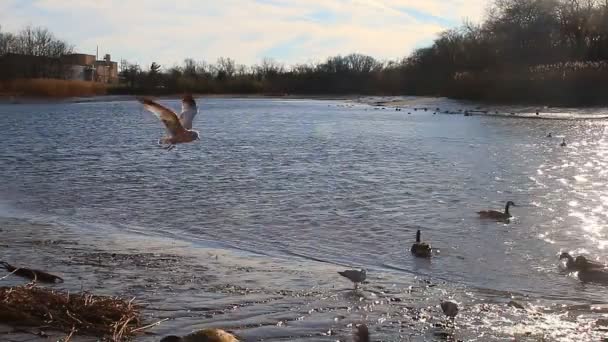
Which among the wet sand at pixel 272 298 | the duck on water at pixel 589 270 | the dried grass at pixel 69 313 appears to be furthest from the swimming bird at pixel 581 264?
the dried grass at pixel 69 313

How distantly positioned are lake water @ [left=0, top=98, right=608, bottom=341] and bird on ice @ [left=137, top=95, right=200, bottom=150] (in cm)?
301

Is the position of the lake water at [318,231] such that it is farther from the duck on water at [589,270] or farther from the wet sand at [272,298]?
the duck on water at [589,270]

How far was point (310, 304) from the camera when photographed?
768cm

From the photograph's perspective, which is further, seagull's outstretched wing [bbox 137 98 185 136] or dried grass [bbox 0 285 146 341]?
dried grass [bbox 0 285 146 341]

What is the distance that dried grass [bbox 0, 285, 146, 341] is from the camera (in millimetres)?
6395

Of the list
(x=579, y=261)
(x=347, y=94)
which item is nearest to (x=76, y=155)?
(x=579, y=261)

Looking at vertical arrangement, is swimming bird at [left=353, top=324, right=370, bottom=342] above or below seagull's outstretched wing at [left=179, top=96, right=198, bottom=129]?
below

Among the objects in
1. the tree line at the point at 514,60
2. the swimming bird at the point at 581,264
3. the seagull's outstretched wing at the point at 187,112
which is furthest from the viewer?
the tree line at the point at 514,60

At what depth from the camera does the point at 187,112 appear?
12.8ft

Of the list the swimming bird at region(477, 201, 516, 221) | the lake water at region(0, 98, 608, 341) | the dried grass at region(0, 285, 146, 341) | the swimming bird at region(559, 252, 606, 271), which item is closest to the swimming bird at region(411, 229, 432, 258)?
the lake water at region(0, 98, 608, 341)

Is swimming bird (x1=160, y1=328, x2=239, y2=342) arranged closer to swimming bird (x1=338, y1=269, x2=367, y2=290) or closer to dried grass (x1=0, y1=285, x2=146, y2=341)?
dried grass (x1=0, y1=285, x2=146, y2=341)

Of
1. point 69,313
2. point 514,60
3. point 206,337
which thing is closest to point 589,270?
point 206,337

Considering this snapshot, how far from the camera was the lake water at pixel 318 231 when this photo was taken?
7457mm

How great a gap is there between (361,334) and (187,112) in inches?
128
